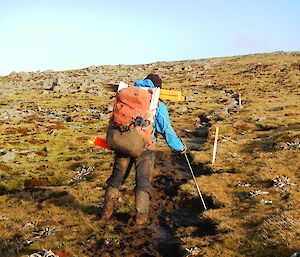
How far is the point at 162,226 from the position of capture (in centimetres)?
1380

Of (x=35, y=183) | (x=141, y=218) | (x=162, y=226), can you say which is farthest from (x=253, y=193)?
(x=35, y=183)

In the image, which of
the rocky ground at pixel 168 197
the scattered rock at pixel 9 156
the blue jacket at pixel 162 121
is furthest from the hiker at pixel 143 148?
the scattered rock at pixel 9 156

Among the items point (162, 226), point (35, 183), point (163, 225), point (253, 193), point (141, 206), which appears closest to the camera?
point (141, 206)

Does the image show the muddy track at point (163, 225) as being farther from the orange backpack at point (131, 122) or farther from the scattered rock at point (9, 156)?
the scattered rock at point (9, 156)

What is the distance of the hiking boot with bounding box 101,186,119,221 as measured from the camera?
13.0m

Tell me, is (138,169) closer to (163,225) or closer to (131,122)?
(131,122)

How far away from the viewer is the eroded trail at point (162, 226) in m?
11.6

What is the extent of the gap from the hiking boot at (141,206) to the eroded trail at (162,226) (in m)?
0.27

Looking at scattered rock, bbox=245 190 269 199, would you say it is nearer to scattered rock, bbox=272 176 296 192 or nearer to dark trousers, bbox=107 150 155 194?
scattered rock, bbox=272 176 296 192

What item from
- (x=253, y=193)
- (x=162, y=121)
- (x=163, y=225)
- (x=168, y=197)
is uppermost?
(x=162, y=121)

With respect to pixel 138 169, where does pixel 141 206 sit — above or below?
below

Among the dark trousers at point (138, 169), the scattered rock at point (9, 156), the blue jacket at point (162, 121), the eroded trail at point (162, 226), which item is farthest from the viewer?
the scattered rock at point (9, 156)

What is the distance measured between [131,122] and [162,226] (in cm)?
430

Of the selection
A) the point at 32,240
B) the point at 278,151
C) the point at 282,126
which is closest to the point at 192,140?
the point at 282,126
